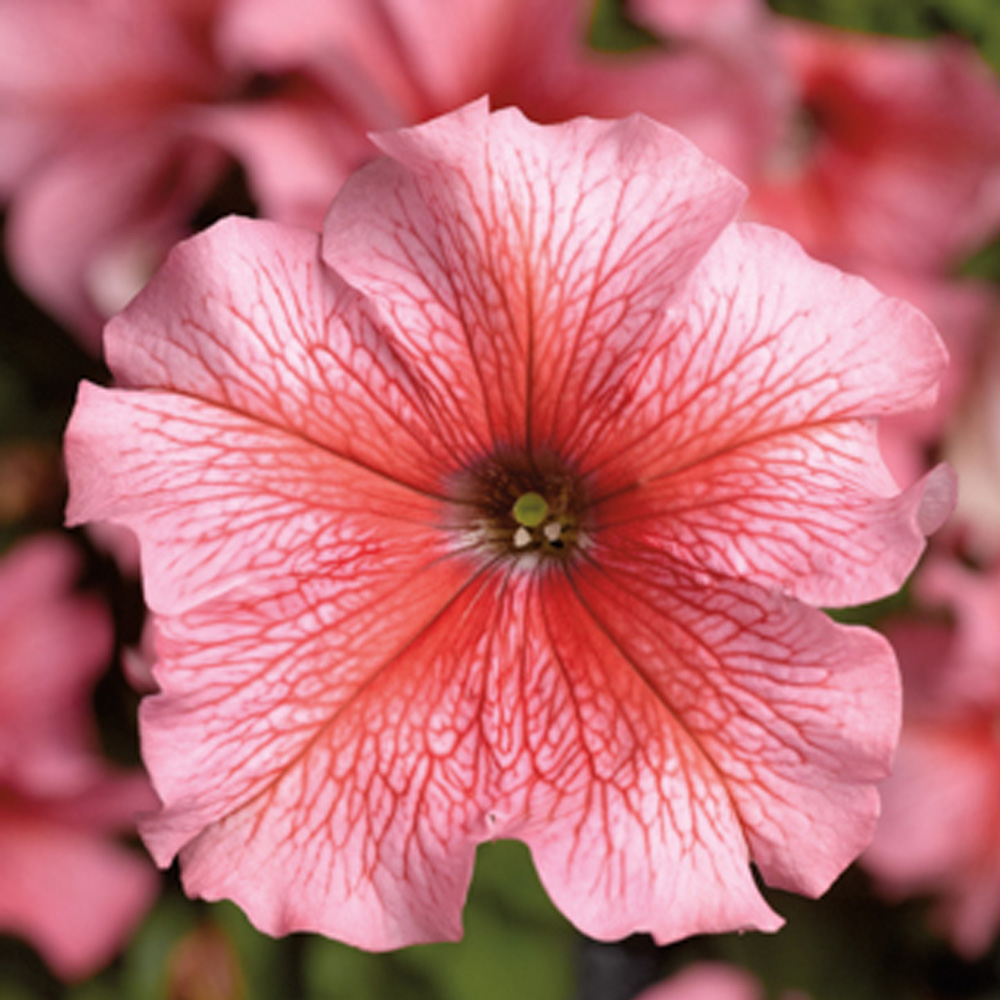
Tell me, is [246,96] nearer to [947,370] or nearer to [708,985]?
[947,370]

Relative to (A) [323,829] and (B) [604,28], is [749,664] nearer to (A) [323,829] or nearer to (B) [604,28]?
(A) [323,829]

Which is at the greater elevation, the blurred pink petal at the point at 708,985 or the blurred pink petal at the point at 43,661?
the blurred pink petal at the point at 43,661

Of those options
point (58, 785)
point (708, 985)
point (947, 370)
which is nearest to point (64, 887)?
point (58, 785)

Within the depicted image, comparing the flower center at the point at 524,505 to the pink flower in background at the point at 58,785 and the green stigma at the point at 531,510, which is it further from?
the pink flower in background at the point at 58,785

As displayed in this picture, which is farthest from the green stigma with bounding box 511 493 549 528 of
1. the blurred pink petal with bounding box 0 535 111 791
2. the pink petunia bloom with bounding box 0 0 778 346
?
the blurred pink petal with bounding box 0 535 111 791

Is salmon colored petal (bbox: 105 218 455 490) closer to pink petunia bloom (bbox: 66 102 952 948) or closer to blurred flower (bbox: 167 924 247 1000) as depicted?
pink petunia bloom (bbox: 66 102 952 948)

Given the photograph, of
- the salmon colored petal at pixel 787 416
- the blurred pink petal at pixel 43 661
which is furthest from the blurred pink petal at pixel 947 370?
the blurred pink petal at pixel 43 661
